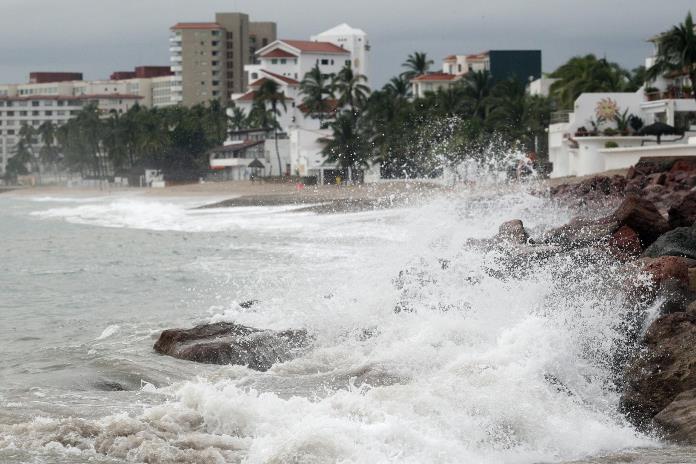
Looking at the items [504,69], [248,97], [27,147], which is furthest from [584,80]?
[27,147]

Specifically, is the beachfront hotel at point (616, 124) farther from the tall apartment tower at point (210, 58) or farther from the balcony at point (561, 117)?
the tall apartment tower at point (210, 58)

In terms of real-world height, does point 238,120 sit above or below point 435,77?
below

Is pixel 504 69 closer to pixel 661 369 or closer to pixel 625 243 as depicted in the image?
pixel 625 243

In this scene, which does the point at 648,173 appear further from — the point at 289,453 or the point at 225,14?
the point at 225,14

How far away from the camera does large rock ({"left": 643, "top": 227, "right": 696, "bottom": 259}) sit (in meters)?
13.9

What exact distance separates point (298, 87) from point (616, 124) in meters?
52.8

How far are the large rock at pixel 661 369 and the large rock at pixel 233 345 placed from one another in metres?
3.97

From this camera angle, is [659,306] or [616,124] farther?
[616,124]

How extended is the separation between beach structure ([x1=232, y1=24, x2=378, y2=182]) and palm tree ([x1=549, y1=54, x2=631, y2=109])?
1945 cm

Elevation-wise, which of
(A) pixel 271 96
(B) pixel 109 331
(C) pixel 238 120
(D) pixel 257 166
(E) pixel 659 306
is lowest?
(B) pixel 109 331

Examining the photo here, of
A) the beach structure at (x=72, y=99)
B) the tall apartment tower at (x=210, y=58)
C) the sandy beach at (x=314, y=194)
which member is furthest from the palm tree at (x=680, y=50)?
the beach structure at (x=72, y=99)

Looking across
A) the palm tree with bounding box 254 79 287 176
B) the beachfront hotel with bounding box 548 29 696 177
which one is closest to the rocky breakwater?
the beachfront hotel with bounding box 548 29 696 177

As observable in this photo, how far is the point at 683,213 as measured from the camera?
58.4ft

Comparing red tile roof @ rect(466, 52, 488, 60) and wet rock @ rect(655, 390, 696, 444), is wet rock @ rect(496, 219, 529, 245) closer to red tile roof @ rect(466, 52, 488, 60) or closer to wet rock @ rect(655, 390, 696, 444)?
wet rock @ rect(655, 390, 696, 444)
